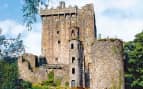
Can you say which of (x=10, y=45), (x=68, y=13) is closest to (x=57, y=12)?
(x=68, y=13)

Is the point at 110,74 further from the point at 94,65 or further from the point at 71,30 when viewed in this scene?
the point at 71,30

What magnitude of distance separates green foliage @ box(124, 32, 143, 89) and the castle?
2.64m

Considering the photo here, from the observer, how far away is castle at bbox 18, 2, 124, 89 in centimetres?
4259

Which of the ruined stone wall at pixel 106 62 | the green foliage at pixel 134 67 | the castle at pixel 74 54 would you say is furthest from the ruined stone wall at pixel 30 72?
the ruined stone wall at pixel 106 62

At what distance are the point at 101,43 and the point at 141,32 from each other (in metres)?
7.35

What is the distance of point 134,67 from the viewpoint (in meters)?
46.6

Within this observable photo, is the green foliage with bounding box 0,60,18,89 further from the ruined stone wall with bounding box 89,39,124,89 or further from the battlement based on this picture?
the battlement

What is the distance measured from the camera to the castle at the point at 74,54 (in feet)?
140

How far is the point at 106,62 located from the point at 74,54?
675 inches

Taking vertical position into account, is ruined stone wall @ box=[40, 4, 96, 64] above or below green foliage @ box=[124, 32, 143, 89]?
above

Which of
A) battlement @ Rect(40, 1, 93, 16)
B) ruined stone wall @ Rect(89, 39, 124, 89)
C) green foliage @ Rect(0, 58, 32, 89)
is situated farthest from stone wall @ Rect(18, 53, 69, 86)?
green foliage @ Rect(0, 58, 32, 89)

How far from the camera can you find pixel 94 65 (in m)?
42.8

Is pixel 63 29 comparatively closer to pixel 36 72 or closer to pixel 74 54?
pixel 74 54

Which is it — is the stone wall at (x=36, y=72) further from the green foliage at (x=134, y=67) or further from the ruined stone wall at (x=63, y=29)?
the green foliage at (x=134, y=67)
